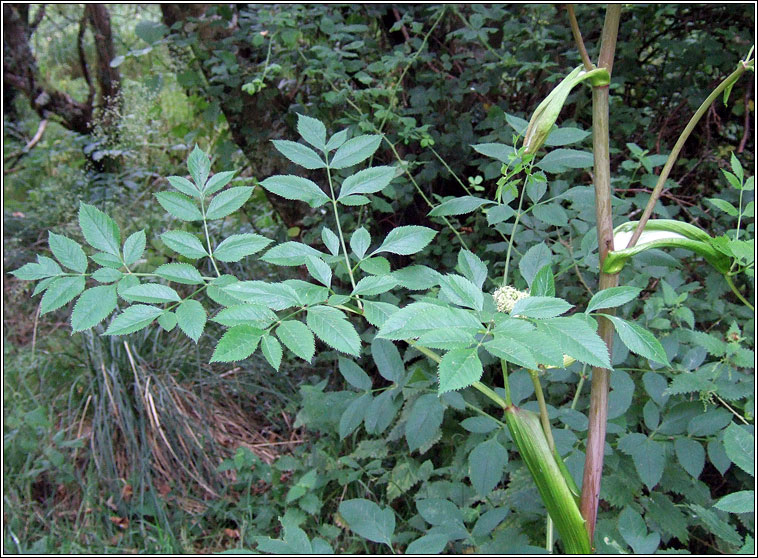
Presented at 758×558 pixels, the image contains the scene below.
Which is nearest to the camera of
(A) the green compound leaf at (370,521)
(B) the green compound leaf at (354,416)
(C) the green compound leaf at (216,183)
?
(C) the green compound leaf at (216,183)

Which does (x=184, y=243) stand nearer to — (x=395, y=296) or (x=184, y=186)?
(x=184, y=186)

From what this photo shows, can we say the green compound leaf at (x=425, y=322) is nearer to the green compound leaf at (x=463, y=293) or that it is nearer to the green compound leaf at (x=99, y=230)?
the green compound leaf at (x=463, y=293)

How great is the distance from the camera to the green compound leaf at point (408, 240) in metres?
0.78

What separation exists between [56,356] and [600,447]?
2.33 meters

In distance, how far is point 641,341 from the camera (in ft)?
1.98

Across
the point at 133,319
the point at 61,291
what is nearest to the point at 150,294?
the point at 133,319

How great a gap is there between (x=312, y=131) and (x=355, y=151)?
0.25 feet

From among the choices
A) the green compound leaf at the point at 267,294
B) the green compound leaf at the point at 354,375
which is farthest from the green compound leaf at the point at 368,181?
the green compound leaf at the point at 354,375

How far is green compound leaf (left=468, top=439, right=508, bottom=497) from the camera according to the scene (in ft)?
3.74

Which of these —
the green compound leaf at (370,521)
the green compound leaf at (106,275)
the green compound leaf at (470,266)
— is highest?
the green compound leaf at (106,275)

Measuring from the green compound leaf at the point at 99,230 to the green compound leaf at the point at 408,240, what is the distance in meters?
0.34

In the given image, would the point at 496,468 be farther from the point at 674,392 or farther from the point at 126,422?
the point at 126,422

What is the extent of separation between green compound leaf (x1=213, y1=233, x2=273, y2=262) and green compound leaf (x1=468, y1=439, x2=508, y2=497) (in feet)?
2.08

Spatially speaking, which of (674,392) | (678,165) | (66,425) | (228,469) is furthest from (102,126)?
(674,392)
